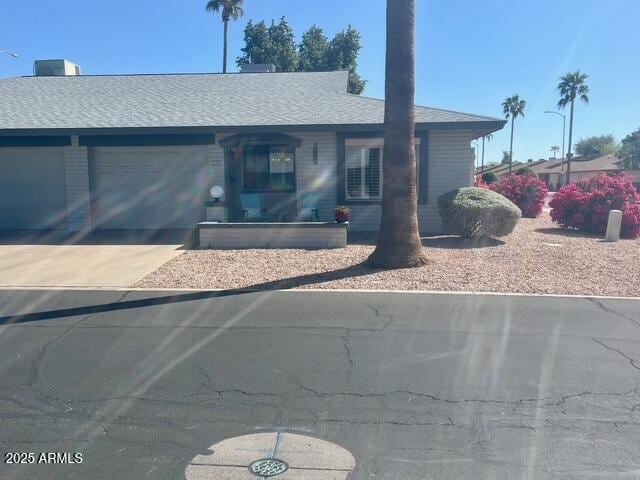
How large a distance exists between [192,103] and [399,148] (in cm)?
921

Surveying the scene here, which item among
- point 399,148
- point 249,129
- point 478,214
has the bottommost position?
point 478,214

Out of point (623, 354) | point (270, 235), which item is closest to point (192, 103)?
point (270, 235)

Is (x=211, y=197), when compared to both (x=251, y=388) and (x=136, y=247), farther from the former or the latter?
(x=251, y=388)

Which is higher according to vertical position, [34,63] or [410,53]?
[34,63]

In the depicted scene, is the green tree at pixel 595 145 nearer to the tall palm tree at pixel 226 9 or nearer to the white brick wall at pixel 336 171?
the tall palm tree at pixel 226 9

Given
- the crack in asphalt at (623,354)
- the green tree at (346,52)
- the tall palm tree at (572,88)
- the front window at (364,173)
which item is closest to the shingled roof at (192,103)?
the front window at (364,173)

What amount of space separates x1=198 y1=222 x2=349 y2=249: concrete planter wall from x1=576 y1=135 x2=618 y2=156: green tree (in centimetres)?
11043

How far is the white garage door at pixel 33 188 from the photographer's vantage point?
17.1 metres

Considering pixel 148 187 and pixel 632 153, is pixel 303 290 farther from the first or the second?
pixel 632 153

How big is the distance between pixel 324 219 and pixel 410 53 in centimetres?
616

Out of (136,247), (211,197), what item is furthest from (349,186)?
(136,247)

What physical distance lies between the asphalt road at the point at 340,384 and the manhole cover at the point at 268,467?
0.46 m

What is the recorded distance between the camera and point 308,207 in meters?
15.5

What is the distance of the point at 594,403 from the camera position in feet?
15.6
